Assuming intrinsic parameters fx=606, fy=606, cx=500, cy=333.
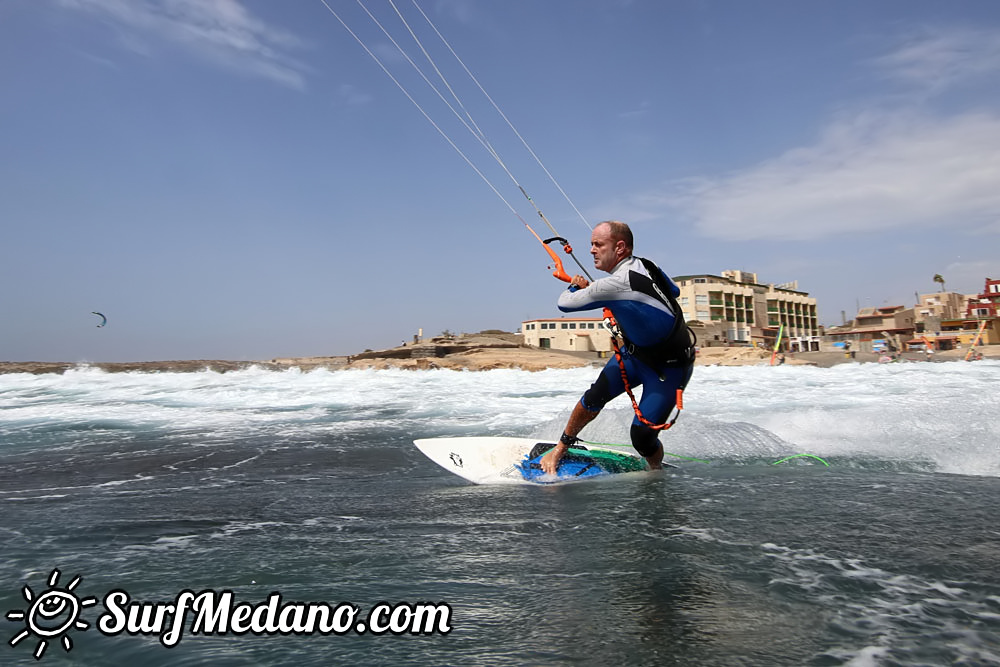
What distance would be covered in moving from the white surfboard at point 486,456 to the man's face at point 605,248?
6.43 feet

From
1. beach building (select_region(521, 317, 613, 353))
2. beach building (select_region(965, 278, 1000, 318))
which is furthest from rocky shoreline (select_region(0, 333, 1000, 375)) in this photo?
beach building (select_region(965, 278, 1000, 318))

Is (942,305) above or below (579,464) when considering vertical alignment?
above

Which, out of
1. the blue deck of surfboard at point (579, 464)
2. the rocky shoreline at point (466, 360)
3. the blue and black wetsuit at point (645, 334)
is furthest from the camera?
the rocky shoreline at point (466, 360)

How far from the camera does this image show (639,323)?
486 cm

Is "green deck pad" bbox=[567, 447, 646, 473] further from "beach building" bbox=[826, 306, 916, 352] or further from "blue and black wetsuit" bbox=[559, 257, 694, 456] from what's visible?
"beach building" bbox=[826, 306, 916, 352]

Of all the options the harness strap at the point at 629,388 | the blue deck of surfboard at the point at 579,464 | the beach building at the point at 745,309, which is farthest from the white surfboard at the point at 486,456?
the beach building at the point at 745,309

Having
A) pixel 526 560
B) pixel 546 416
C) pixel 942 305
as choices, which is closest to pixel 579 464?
pixel 526 560

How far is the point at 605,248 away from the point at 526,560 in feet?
8.92

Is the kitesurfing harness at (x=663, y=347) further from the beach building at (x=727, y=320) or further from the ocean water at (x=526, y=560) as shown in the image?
the beach building at (x=727, y=320)

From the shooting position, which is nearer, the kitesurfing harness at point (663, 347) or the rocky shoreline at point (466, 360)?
the kitesurfing harness at point (663, 347)

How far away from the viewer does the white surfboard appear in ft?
19.0

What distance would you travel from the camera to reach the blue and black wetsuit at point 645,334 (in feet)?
15.5

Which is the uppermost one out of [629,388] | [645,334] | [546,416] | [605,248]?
[605,248]

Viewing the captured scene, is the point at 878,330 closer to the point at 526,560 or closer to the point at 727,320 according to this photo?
the point at 727,320
